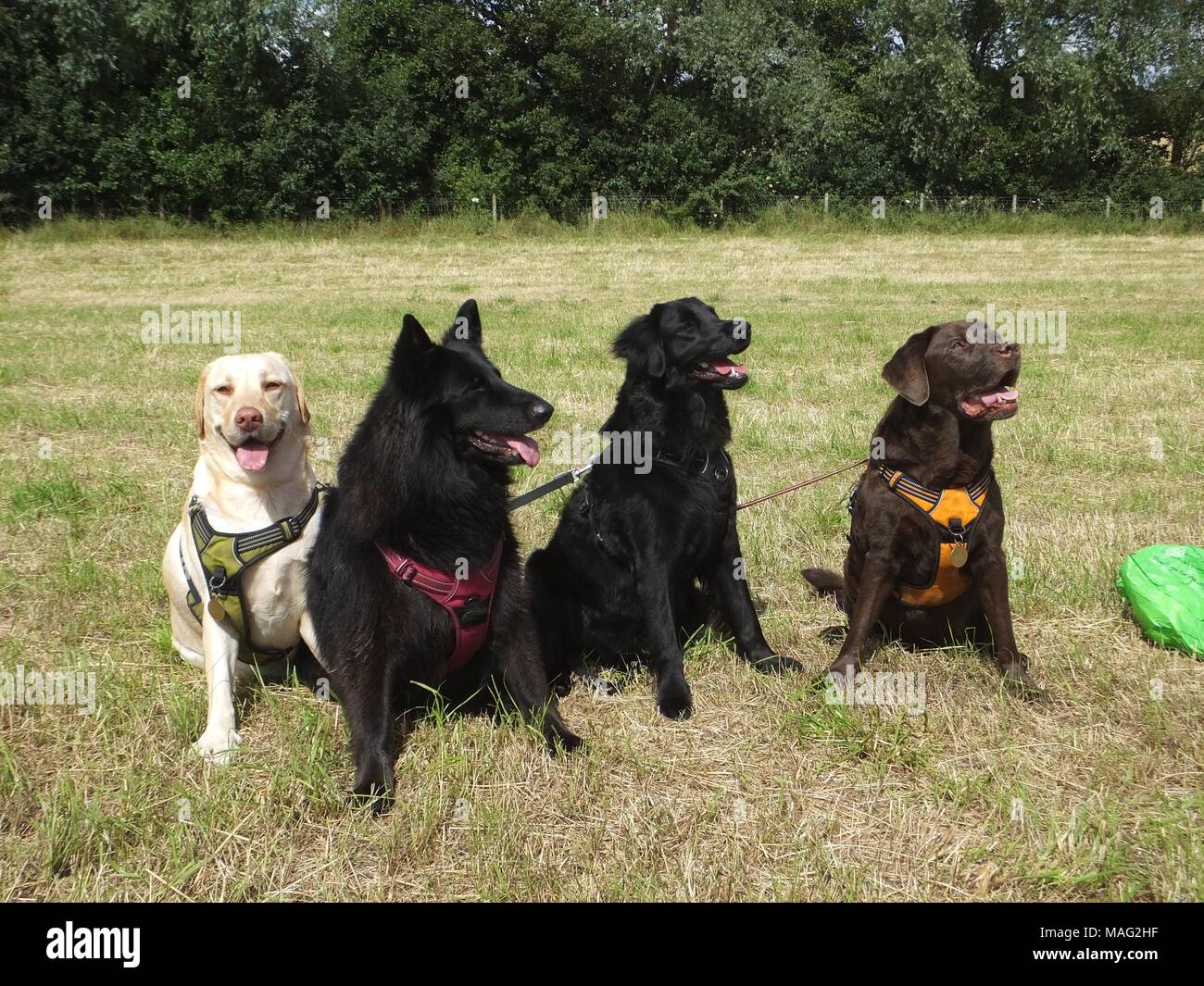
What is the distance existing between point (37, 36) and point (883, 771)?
2739 centimetres

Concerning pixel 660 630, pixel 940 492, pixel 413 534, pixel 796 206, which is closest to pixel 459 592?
pixel 413 534

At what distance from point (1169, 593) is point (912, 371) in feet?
4.97

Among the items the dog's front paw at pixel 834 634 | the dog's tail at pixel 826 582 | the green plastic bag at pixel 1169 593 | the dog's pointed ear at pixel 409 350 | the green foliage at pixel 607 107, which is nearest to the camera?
the dog's pointed ear at pixel 409 350

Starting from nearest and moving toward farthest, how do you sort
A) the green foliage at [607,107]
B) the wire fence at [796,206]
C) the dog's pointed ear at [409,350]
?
the dog's pointed ear at [409,350]
the green foliage at [607,107]
the wire fence at [796,206]

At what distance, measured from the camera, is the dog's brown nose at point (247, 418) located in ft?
9.92

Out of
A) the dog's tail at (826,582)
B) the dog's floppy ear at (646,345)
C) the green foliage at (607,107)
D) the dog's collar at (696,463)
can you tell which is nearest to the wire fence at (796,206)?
the green foliage at (607,107)

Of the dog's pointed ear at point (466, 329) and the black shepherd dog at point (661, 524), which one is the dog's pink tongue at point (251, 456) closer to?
the dog's pointed ear at point (466, 329)

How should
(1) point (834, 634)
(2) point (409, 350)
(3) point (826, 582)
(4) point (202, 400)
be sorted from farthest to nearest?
(3) point (826, 582) → (1) point (834, 634) → (4) point (202, 400) → (2) point (409, 350)

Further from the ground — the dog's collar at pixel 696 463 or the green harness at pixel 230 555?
the dog's collar at pixel 696 463

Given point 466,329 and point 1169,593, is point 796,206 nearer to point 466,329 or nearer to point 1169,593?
point 1169,593

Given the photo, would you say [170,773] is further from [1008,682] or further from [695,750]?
[1008,682]

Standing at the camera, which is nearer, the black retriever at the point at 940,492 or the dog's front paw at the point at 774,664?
the black retriever at the point at 940,492

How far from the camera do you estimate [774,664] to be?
3697 mm

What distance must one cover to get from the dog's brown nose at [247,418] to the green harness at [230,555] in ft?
1.21
